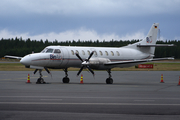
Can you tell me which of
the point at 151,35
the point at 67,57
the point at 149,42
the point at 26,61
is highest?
the point at 151,35

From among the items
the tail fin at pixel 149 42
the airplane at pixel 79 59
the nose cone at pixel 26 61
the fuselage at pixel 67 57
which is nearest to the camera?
the nose cone at pixel 26 61

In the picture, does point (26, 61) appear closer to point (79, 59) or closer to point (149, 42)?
point (79, 59)

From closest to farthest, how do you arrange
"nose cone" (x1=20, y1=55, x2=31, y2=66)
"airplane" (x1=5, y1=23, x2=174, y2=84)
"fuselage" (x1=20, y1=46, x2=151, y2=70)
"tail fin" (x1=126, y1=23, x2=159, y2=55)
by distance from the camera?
"nose cone" (x1=20, y1=55, x2=31, y2=66), "fuselage" (x1=20, y1=46, x2=151, y2=70), "airplane" (x1=5, y1=23, x2=174, y2=84), "tail fin" (x1=126, y1=23, x2=159, y2=55)

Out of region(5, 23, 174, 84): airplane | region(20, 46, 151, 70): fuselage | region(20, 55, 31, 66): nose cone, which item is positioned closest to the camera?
region(20, 55, 31, 66): nose cone

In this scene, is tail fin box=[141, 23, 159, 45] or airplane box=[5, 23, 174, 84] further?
tail fin box=[141, 23, 159, 45]

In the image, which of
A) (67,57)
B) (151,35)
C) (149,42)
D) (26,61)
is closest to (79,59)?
(67,57)

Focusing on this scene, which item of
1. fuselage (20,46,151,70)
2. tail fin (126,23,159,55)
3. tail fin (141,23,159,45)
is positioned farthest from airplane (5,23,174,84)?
tail fin (141,23,159,45)

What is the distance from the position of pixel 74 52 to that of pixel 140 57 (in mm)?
8332

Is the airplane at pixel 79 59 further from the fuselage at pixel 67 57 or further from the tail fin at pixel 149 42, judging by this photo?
the tail fin at pixel 149 42

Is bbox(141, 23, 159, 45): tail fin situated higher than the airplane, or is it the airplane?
bbox(141, 23, 159, 45): tail fin

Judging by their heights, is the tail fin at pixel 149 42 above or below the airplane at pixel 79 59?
above

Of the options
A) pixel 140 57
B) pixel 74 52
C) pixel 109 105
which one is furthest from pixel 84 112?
pixel 140 57

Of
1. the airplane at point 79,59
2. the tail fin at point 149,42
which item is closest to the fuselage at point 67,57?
the airplane at point 79,59

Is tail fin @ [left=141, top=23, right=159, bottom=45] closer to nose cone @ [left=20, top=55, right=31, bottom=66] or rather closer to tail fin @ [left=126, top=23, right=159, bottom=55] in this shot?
Result: tail fin @ [left=126, top=23, right=159, bottom=55]
